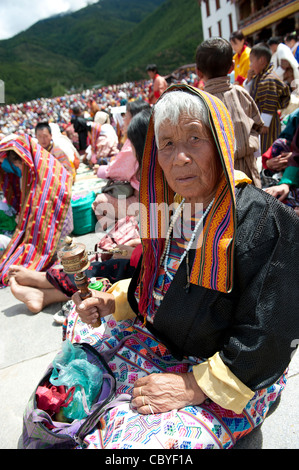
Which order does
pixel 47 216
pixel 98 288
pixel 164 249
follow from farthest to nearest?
1. pixel 47 216
2. pixel 98 288
3. pixel 164 249

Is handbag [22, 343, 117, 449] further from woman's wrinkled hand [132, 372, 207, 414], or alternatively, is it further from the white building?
the white building

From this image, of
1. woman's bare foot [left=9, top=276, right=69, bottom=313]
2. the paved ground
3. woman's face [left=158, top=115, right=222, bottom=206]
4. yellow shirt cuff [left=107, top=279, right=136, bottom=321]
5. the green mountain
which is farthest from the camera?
the green mountain

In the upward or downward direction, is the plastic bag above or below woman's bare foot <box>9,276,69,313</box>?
above

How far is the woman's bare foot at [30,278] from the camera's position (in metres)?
2.86

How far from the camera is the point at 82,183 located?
18.7ft

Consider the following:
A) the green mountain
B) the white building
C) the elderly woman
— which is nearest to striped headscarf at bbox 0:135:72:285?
the elderly woman

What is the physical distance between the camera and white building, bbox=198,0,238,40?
28139mm

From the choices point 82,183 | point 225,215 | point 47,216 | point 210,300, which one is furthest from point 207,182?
point 82,183

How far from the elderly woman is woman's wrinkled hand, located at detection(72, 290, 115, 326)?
0.98 feet

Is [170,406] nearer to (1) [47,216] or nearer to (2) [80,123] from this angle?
(1) [47,216]

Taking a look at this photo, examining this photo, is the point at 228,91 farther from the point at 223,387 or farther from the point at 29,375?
the point at 29,375

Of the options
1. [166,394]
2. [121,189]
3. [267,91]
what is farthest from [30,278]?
[267,91]

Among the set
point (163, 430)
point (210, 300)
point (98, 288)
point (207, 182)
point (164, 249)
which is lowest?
point (163, 430)

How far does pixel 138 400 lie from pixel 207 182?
948 millimetres
